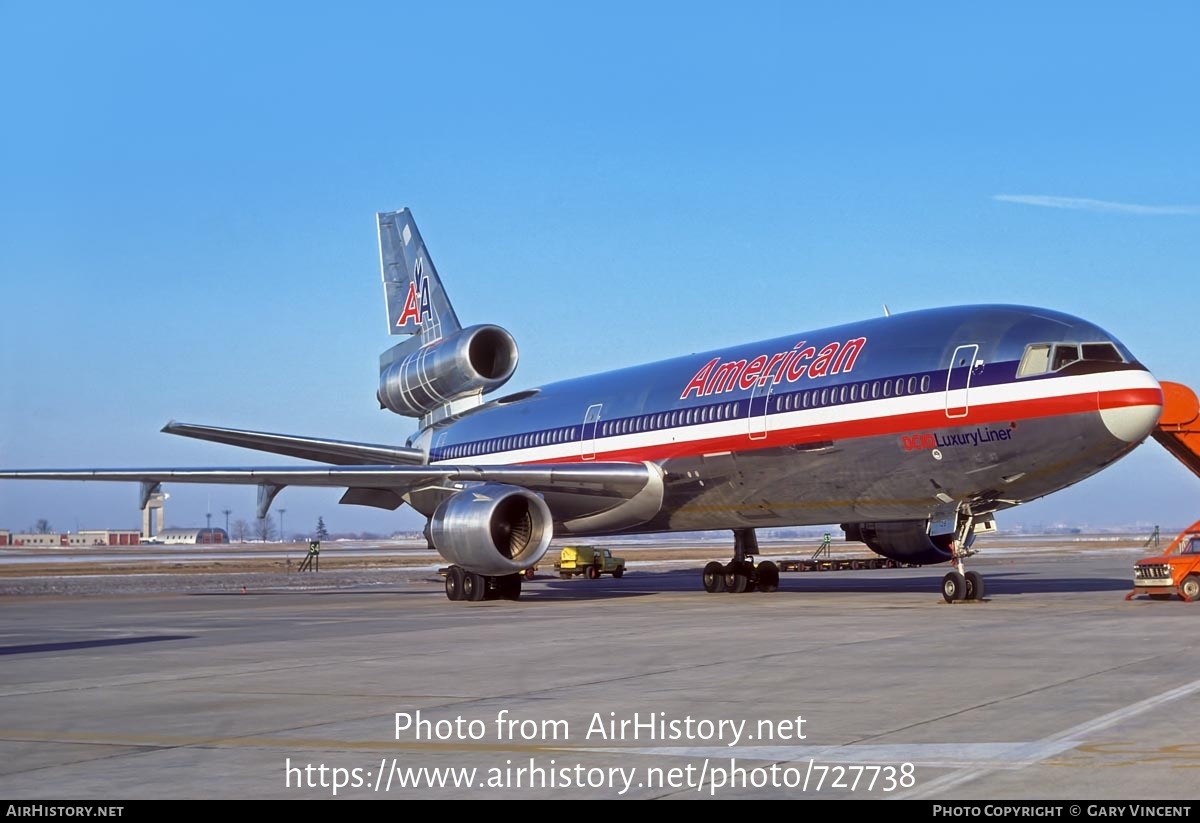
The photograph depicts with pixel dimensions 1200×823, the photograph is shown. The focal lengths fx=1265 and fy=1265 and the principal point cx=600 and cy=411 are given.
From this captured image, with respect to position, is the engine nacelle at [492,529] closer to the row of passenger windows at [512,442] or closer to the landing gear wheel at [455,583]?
the landing gear wheel at [455,583]

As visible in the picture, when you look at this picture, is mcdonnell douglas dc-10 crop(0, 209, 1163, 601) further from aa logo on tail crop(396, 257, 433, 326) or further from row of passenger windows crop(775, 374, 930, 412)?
aa logo on tail crop(396, 257, 433, 326)

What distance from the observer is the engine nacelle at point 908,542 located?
922 inches

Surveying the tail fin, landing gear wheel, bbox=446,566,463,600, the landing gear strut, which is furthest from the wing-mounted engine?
the tail fin

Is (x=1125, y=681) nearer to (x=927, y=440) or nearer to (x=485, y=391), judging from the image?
(x=927, y=440)

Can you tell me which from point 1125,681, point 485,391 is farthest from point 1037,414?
point 485,391

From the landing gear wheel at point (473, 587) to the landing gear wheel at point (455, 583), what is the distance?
88 mm

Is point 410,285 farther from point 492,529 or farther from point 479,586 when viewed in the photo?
point 492,529

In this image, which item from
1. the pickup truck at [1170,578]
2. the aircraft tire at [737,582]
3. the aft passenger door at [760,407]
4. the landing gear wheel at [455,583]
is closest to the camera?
the pickup truck at [1170,578]

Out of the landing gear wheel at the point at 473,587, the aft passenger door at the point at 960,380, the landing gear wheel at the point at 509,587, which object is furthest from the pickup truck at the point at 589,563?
the aft passenger door at the point at 960,380

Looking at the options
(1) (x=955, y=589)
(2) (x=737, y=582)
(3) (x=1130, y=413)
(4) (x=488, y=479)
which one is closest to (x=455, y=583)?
(4) (x=488, y=479)

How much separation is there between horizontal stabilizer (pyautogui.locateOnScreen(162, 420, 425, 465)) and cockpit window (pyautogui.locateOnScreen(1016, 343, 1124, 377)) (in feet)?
51.8

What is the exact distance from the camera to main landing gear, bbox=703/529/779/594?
2584 cm
